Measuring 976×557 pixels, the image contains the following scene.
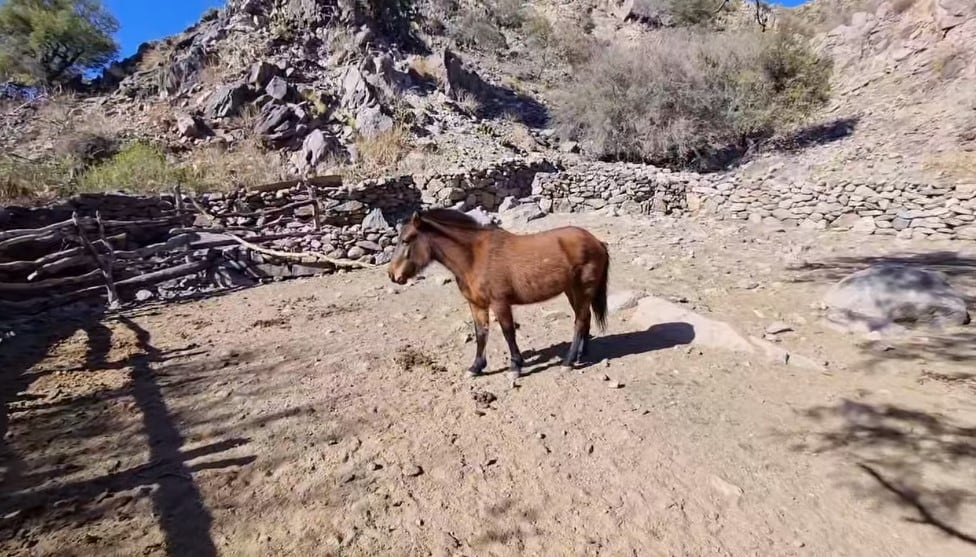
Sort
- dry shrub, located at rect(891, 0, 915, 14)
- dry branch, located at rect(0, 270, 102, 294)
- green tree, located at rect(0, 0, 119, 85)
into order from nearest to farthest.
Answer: dry branch, located at rect(0, 270, 102, 294)
dry shrub, located at rect(891, 0, 915, 14)
green tree, located at rect(0, 0, 119, 85)

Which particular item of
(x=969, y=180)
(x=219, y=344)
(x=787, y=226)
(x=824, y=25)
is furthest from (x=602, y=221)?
(x=824, y=25)

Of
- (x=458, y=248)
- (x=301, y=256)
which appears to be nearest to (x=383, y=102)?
(x=301, y=256)

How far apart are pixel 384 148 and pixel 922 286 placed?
1180 centimetres

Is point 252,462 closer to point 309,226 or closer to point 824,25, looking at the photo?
point 309,226

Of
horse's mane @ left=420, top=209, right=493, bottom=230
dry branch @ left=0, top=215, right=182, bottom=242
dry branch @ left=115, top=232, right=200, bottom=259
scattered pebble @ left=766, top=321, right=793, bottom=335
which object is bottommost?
scattered pebble @ left=766, top=321, right=793, bottom=335

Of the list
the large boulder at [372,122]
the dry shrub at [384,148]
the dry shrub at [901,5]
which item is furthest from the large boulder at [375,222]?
the dry shrub at [901,5]

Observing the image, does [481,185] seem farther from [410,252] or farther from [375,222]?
[410,252]

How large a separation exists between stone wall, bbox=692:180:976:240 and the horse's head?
8.80 metres

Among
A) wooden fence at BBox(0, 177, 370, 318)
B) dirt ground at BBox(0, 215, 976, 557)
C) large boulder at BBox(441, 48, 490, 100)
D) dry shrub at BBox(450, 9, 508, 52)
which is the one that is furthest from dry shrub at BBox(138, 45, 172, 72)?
dirt ground at BBox(0, 215, 976, 557)

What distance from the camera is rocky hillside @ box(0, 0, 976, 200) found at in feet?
40.1

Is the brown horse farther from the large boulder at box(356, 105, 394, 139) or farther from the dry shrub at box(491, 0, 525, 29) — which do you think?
the dry shrub at box(491, 0, 525, 29)

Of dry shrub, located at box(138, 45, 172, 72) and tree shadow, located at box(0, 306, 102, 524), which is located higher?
dry shrub, located at box(138, 45, 172, 72)

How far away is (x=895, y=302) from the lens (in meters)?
4.68

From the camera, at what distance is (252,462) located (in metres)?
2.91
